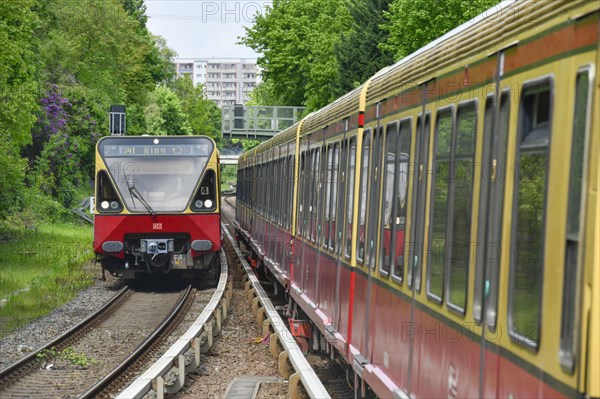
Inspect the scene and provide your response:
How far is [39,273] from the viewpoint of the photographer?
25297mm

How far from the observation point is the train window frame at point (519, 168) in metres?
4.35

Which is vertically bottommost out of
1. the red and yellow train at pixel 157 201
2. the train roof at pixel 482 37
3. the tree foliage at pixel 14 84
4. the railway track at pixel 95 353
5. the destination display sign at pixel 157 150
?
the railway track at pixel 95 353

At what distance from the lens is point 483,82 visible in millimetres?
5531

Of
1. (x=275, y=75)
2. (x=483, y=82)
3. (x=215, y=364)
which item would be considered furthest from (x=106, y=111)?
(x=483, y=82)

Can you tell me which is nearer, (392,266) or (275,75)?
(392,266)

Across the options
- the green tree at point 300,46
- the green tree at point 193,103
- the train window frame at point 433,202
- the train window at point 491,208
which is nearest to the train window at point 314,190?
the train window frame at point 433,202

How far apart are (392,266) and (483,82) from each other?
8.28ft

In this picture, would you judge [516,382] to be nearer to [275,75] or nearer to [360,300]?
[360,300]

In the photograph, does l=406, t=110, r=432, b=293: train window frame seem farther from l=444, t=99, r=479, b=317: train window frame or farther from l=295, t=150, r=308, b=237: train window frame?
l=295, t=150, r=308, b=237: train window frame

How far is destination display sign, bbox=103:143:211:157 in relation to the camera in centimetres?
2162

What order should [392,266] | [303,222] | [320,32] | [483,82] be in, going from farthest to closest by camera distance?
[320,32] → [303,222] → [392,266] → [483,82]

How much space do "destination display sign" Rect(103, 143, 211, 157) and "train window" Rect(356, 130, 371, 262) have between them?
12.6 metres

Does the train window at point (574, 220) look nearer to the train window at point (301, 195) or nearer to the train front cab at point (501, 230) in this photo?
the train front cab at point (501, 230)

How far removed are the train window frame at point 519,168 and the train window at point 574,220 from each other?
27 centimetres
